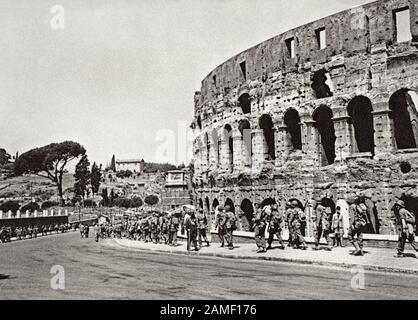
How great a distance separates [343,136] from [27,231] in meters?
26.3

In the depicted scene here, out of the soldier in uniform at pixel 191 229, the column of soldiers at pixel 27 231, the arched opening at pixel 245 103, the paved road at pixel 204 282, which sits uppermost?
the arched opening at pixel 245 103

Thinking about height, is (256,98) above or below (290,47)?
below

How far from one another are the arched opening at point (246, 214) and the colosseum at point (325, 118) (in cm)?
6

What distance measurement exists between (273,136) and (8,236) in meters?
19.8

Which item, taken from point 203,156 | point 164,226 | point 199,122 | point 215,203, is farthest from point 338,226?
point 199,122

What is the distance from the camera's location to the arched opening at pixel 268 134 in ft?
75.2

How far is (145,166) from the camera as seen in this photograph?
133875 mm

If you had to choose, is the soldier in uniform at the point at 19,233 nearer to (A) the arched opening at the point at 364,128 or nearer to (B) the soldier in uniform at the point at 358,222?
(A) the arched opening at the point at 364,128

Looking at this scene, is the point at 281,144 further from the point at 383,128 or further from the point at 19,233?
the point at 19,233

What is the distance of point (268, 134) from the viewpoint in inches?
925

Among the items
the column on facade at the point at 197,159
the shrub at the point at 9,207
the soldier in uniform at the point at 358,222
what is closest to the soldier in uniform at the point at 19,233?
the column on facade at the point at 197,159
